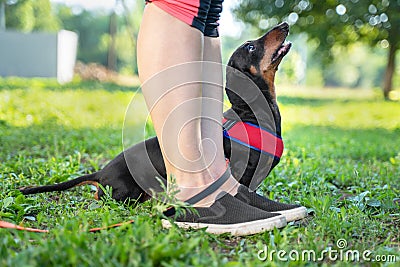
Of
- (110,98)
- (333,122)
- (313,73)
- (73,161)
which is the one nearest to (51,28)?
(313,73)

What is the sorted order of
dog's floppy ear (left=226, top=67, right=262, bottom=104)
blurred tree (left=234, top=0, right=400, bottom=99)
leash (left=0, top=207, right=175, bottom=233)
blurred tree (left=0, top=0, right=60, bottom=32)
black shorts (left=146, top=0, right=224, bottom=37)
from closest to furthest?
leash (left=0, top=207, right=175, bottom=233)
black shorts (left=146, top=0, right=224, bottom=37)
dog's floppy ear (left=226, top=67, right=262, bottom=104)
blurred tree (left=234, top=0, right=400, bottom=99)
blurred tree (left=0, top=0, right=60, bottom=32)

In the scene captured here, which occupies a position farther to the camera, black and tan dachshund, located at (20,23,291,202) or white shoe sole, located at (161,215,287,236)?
black and tan dachshund, located at (20,23,291,202)

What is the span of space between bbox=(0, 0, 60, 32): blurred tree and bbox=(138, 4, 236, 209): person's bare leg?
3124 cm

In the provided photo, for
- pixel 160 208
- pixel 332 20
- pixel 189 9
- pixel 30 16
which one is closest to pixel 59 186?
pixel 160 208

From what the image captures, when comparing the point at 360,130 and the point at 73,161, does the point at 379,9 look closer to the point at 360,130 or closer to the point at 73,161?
the point at 360,130

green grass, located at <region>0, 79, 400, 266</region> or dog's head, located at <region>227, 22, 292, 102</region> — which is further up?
dog's head, located at <region>227, 22, 292, 102</region>

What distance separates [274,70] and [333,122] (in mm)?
6089

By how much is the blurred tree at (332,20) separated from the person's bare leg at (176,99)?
13.5 m

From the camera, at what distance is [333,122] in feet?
27.3

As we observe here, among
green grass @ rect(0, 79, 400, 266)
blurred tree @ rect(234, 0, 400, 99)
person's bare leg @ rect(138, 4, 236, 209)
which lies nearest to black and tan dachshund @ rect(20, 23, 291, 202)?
green grass @ rect(0, 79, 400, 266)

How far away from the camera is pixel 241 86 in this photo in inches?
97.7

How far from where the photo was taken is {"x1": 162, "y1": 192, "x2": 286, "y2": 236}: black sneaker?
1836mm

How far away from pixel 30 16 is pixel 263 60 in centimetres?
3471

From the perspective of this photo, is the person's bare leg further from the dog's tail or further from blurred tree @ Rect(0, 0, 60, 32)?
blurred tree @ Rect(0, 0, 60, 32)
